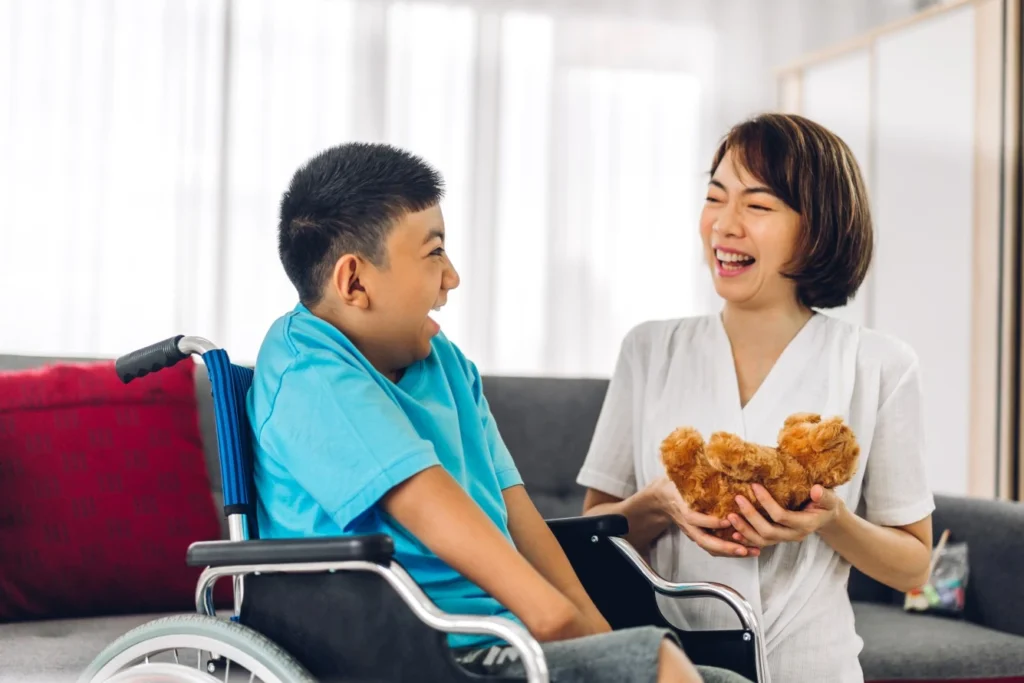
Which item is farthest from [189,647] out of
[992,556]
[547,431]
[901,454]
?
[992,556]

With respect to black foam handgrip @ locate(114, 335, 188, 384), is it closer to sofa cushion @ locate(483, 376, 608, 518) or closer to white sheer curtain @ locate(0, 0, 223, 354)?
sofa cushion @ locate(483, 376, 608, 518)

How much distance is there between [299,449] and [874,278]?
9.07ft

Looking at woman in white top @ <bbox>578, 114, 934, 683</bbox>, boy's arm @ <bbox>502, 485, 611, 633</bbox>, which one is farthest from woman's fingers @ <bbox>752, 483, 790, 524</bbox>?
boy's arm @ <bbox>502, 485, 611, 633</bbox>

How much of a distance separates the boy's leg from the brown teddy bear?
0.88ft

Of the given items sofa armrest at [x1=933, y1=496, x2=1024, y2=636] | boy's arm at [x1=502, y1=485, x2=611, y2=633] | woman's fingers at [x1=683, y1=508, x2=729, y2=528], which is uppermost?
woman's fingers at [x1=683, y1=508, x2=729, y2=528]

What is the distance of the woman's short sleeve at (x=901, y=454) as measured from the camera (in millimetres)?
1379

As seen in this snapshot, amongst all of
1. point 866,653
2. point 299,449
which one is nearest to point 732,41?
point 866,653

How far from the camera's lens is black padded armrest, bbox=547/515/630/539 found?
132cm

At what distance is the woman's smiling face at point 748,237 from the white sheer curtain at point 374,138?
91.6 inches

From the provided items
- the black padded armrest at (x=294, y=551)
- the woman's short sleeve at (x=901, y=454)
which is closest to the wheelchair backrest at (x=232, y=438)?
the black padded armrest at (x=294, y=551)

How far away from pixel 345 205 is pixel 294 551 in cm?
40

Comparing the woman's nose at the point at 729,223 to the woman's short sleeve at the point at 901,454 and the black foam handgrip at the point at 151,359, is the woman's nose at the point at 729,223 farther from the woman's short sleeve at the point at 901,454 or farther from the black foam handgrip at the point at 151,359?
the black foam handgrip at the point at 151,359

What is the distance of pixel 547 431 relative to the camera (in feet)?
6.84

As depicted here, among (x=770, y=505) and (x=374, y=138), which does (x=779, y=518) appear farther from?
(x=374, y=138)
